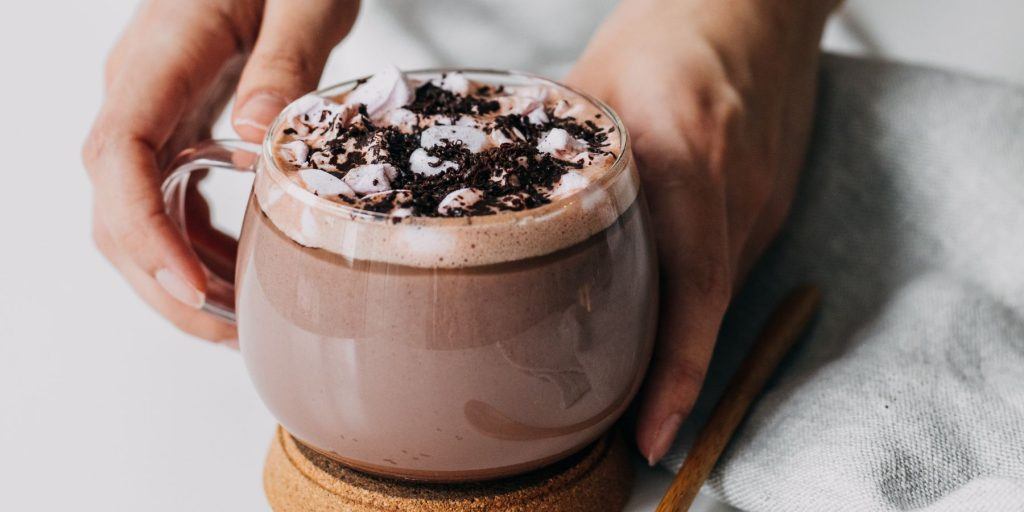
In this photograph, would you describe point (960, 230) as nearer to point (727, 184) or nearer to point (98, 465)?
point (727, 184)

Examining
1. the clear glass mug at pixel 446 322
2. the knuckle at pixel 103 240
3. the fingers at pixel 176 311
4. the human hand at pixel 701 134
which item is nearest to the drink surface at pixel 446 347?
the clear glass mug at pixel 446 322

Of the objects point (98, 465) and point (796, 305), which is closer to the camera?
point (98, 465)

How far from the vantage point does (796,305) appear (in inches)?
39.8

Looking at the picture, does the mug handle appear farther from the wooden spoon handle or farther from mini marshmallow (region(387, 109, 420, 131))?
the wooden spoon handle

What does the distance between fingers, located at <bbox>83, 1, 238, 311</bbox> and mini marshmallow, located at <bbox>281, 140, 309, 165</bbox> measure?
22cm

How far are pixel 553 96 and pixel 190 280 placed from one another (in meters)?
0.33

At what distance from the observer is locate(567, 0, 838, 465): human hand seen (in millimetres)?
831

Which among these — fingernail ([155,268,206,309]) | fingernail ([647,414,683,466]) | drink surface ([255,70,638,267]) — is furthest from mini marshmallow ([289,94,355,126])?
fingernail ([647,414,683,466])

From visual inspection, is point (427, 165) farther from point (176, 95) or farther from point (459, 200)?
point (176, 95)

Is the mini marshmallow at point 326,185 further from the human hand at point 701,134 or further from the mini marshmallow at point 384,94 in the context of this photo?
the human hand at point 701,134

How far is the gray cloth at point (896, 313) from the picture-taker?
2.59 ft

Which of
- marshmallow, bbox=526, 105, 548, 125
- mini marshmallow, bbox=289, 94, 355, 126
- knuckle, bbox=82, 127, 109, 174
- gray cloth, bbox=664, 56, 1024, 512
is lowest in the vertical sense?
gray cloth, bbox=664, 56, 1024, 512

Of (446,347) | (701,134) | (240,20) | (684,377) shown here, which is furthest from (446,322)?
(240,20)

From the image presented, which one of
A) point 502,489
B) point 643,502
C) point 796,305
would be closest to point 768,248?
point 796,305
